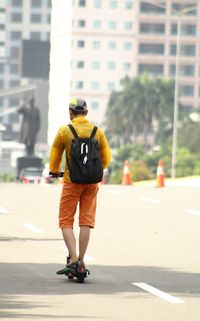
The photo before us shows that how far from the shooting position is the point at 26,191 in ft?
104

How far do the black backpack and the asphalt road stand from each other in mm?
Answer: 944

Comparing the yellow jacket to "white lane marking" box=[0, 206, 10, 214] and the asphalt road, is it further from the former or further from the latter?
"white lane marking" box=[0, 206, 10, 214]

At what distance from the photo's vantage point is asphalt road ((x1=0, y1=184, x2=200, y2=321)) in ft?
32.7

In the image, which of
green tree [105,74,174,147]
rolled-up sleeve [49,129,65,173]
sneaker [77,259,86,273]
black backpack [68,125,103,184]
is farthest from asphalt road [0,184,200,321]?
green tree [105,74,174,147]


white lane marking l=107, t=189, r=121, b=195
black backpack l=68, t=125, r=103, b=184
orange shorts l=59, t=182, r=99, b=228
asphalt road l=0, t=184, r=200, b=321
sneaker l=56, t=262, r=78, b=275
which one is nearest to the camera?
asphalt road l=0, t=184, r=200, b=321

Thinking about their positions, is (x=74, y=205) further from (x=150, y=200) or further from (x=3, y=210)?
(x=150, y=200)

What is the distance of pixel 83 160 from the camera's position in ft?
40.3

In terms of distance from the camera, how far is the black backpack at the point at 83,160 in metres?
12.3

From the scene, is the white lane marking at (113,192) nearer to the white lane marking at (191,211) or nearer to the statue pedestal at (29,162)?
the white lane marking at (191,211)

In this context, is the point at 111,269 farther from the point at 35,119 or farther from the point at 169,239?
the point at 35,119

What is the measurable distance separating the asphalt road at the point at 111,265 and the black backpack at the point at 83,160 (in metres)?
0.94

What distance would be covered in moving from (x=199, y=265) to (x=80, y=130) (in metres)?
2.39

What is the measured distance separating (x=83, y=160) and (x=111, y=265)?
1913 millimetres

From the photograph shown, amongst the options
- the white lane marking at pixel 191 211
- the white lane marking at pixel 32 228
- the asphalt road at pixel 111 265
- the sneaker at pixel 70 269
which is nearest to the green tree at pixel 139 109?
the white lane marking at pixel 191 211
